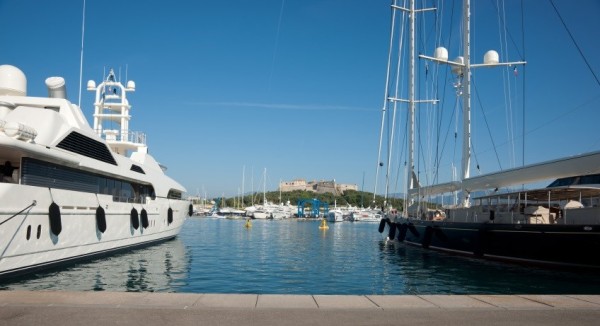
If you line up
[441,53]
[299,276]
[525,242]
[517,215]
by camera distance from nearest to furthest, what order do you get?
[299,276]
[525,242]
[517,215]
[441,53]

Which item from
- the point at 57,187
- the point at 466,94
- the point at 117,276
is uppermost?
the point at 466,94

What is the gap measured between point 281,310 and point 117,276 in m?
13.3

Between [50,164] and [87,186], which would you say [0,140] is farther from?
[87,186]

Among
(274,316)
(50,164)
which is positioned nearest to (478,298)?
(274,316)

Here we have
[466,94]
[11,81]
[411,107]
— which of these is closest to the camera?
[11,81]

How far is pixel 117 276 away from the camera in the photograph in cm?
1983

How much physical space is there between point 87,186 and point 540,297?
20.6 m

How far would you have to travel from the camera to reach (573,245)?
2145 cm

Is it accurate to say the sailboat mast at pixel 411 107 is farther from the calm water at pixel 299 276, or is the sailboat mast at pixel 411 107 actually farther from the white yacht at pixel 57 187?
the white yacht at pixel 57 187

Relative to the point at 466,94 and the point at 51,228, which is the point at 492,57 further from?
the point at 51,228

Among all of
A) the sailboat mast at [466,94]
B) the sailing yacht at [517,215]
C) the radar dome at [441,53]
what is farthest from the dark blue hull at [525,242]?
the radar dome at [441,53]

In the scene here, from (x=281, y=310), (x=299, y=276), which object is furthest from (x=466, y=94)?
(x=281, y=310)

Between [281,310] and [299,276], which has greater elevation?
[281,310]

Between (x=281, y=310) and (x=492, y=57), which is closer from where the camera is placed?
(x=281, y=310)
